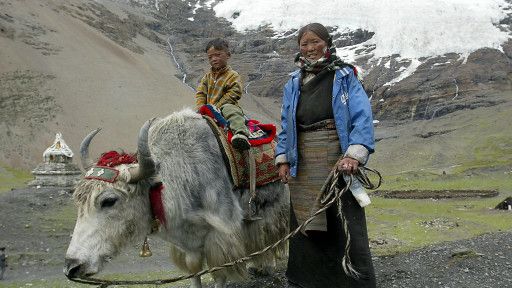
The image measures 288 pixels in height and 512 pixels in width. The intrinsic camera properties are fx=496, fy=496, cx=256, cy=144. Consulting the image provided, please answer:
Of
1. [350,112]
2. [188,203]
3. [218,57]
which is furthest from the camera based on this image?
[218,57]

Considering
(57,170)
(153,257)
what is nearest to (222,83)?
(153,257)

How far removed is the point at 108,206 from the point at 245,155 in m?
1.68

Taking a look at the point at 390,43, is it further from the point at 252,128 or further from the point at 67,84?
the point at 252,128

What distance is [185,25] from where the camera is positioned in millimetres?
113938

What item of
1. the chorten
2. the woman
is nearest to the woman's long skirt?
the woman

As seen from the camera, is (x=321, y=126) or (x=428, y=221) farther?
(x=428, y=221)

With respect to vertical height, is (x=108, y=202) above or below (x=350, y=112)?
below

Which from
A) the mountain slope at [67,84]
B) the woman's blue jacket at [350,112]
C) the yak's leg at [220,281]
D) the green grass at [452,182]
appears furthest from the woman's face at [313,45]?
the mountain slope at [67,84]

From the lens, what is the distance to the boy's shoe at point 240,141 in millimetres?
4953

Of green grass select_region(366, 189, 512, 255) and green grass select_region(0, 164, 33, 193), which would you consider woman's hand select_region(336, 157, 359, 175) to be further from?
green grass select_region(0, 164, 33, 193)

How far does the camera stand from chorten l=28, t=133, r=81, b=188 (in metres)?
24.5

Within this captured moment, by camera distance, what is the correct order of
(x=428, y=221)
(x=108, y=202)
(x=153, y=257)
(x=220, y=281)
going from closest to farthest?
(x=108, y=202), (x=220, y=281), (x=153, y=257), (x=428, y=221)

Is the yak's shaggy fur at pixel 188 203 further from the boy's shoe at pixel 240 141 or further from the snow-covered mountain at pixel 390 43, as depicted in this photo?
the snow-covered mountain at pixel 390 43

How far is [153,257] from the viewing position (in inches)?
559
